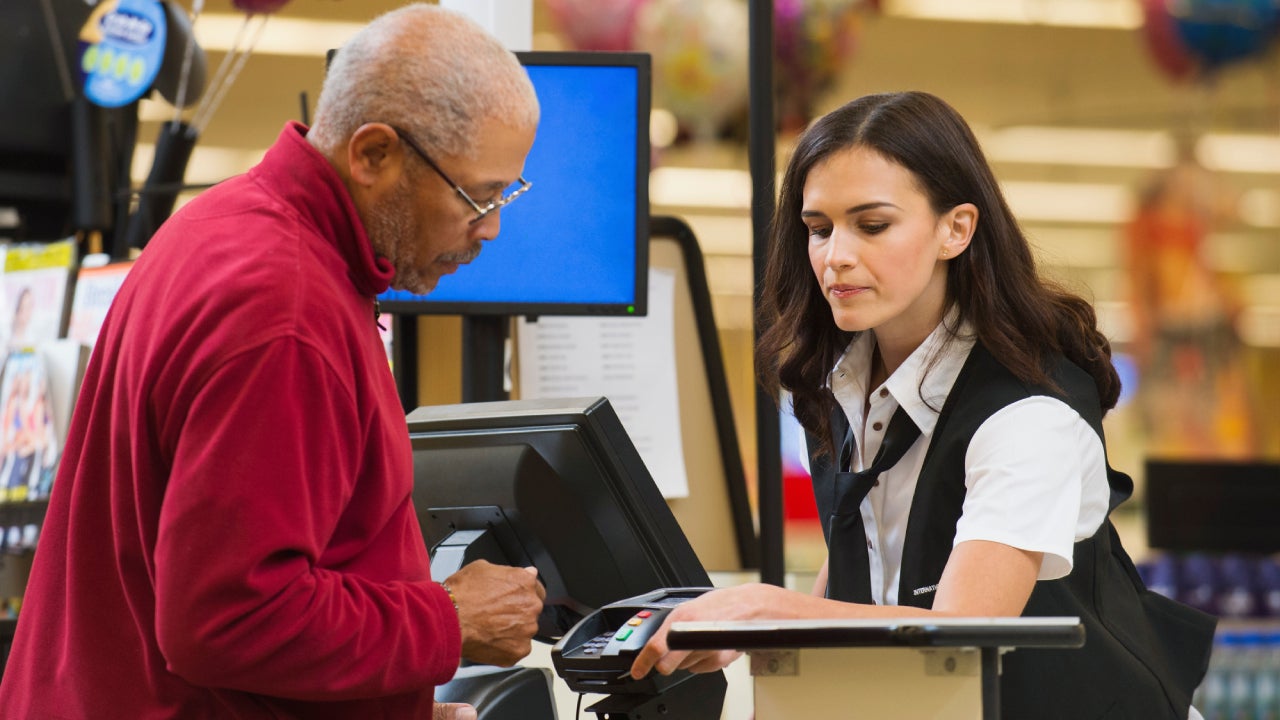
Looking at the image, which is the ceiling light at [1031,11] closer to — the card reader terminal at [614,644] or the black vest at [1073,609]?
the black vest at [1073,609]

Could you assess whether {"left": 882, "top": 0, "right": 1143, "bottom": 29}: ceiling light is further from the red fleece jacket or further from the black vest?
the red fleece jacket

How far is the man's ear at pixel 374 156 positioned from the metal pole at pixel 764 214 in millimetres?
1334

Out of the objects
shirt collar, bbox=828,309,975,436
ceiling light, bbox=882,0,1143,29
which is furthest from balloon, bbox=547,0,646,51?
shirt collar, bbox=828,309,975,436

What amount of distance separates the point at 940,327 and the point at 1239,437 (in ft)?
13.3

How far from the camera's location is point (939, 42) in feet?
17.2

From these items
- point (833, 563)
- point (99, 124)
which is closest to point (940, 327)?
point (833, 563)

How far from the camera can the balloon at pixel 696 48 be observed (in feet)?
11.6

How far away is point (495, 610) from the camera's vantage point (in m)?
1.31

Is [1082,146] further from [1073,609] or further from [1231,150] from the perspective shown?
[1073,609]

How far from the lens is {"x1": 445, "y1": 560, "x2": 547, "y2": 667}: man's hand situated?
1.29 metres

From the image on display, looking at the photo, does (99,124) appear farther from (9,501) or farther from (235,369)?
(235,369)

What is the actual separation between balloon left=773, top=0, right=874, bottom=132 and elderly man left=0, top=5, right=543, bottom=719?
8.67ft

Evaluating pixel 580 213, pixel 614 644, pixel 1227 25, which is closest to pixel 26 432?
pixel 580 213

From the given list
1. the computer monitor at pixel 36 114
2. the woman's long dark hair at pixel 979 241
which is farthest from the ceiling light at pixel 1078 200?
the woman's long dark hair at pixel 979 241
